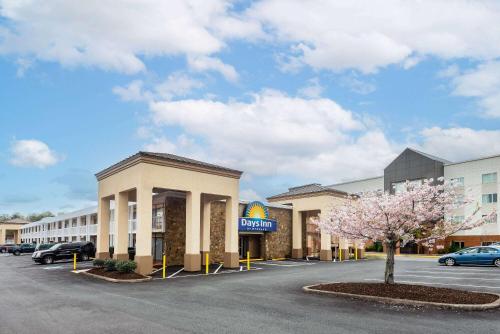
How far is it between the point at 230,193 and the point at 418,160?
42.8m

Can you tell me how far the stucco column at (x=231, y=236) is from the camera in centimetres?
2852

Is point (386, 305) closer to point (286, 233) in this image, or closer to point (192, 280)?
point (192, 280)

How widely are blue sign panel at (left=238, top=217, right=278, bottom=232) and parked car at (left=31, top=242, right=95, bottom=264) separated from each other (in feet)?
49.1

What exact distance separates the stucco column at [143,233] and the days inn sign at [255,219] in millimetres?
11940

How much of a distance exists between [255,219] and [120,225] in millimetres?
12813

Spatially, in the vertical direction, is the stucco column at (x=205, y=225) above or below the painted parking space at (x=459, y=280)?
above

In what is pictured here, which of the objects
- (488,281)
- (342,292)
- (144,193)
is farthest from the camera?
(144,193)

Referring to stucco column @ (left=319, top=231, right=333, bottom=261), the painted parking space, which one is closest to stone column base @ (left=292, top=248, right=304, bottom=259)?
stucco column @ (left=319, top=231, right=333, bottom=261)

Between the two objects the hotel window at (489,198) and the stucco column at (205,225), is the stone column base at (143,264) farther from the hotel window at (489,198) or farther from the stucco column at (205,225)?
the hotel window at (489,198)

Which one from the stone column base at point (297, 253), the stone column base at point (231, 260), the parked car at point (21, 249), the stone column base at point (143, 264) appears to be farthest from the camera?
the parked car at point (21, 249)

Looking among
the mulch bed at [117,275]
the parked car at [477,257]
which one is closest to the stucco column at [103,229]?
the mulch bed at [117,275]

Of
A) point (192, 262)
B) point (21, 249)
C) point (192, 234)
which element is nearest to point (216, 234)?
point (192, 234)

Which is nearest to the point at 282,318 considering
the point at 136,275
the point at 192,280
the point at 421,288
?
the point at 421,288

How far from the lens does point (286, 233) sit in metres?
41.2
